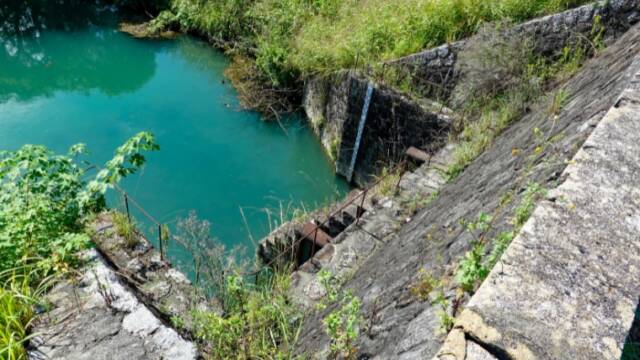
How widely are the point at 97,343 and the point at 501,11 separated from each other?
19.4ft

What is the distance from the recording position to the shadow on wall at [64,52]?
897 centimetres

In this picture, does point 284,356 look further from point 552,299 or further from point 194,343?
point 552,299

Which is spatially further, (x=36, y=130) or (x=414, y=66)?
(x=36, y=130)

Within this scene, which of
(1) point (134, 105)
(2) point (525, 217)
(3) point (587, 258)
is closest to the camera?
(3) point (587, 258)

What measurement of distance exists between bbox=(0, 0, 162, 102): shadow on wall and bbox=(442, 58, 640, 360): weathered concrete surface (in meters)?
8.88

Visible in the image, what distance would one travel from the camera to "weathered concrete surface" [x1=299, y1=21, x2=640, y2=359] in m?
1.86

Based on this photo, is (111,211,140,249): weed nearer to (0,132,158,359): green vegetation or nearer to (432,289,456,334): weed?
(0,132,158,359): green vegetation

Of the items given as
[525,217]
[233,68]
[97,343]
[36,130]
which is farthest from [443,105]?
[36,130]

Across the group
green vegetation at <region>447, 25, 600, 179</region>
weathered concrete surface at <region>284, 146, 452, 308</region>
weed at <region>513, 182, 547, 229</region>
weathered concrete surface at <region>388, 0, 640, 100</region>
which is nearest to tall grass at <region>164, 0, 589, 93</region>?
weathered concrete surface at <region>388, 0, 640, 100</region>

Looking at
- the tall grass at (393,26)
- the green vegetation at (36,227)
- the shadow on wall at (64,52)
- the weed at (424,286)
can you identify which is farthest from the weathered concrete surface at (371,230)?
the shadow on wall at (64,52)

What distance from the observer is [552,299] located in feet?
4.17

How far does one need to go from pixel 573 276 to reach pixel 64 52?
11.6m

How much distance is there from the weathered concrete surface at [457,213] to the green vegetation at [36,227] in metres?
1.73

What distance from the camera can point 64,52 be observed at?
10195 millimetres
